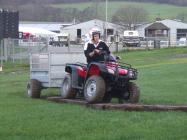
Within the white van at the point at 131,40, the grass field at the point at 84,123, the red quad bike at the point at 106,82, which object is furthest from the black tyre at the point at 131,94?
the white van at the point at 131,40

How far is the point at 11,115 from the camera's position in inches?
480

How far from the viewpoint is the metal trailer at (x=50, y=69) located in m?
17.5

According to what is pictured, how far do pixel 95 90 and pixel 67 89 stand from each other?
81.3 inches

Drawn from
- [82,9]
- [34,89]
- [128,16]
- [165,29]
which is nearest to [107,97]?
[34,89]

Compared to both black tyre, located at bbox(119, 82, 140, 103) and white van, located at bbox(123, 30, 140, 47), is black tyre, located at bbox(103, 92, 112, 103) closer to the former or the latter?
black tyre, located at bbox(119, 82, 140, 103)

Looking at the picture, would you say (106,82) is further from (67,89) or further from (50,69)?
(50,69)

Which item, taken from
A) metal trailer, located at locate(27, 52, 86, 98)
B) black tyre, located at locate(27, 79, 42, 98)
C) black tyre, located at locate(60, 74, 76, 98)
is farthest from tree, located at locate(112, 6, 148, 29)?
black tyre, located at locate(60, 74, 76, 98)

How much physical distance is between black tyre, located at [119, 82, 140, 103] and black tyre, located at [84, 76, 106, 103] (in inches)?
34.4

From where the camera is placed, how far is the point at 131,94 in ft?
47.3

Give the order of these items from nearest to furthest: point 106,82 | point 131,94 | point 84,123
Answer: point 84,123, point 106,82, point 131,94

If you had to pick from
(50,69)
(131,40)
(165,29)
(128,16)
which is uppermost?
(128,16)

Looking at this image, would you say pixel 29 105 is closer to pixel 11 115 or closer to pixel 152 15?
pixel 11 115

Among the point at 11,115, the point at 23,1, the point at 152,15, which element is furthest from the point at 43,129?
the point at 152,15

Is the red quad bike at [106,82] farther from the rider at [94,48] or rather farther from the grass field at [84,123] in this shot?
the grass field at [84,123]
